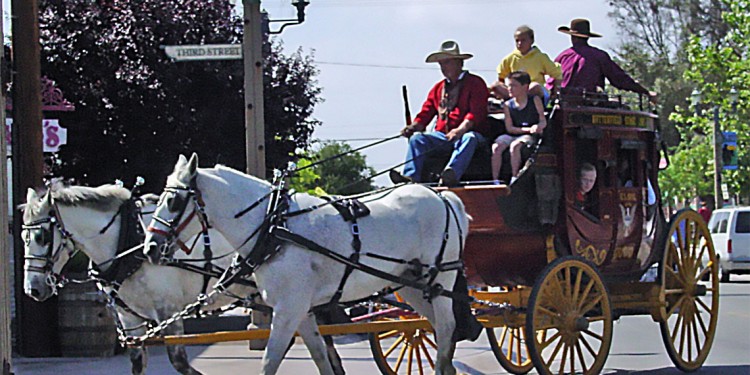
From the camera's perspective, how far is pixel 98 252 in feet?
31.0

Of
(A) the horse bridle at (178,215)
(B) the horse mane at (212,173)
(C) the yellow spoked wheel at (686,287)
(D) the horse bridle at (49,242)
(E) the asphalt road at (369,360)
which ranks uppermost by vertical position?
(B) the horse mane at (212,173)

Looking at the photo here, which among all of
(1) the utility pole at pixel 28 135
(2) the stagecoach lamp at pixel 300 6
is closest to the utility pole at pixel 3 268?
(1) the utility pole at pixel 28 135

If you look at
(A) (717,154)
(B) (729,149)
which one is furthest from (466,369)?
(A) (717,154)

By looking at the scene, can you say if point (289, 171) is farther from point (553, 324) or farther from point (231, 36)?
point (231, 36)

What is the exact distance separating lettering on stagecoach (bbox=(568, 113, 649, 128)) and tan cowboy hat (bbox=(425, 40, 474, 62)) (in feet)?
3.38

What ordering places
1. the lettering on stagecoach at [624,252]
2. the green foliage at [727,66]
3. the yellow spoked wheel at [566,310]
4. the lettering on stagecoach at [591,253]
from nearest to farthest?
1. the yellow spoked wheel at [566,310]
2. the lettering on stagecoach at [591,253]
3. the lettering on stagecoach at [624,252]
4. the green foliage at [727,66]

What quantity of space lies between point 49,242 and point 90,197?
1.75ft

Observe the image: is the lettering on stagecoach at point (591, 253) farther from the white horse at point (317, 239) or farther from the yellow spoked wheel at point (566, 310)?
the white horse at point (317, 239)

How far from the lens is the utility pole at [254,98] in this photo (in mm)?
12180

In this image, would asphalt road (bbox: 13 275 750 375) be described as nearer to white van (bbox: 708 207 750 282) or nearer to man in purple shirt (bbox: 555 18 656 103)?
man in purple shirt (bbox: 555 18 656 103)

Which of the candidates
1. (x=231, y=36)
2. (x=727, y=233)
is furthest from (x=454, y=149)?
(x=727, y=233)

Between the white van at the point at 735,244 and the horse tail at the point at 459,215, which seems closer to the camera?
the horse tail at the point at 459,215

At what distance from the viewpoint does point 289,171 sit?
826 centimetres

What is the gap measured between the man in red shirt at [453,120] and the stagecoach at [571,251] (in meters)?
0.35
